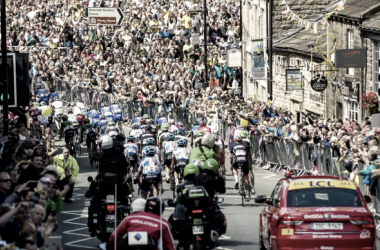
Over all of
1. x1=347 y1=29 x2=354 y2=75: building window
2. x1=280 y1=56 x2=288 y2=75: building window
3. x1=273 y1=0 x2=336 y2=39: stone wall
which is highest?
x1=273 y1=0 x2=336 y2=39: stone wall

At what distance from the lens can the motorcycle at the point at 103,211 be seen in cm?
1748

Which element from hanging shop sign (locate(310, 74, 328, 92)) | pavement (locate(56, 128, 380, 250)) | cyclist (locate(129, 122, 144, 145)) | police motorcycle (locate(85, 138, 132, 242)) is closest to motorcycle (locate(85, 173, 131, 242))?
police motorcycle (locate(85, 138, 132, 242))

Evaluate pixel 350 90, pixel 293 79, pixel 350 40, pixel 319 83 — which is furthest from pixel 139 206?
pixel 293 79

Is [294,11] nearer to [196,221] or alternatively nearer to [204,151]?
[204,151]

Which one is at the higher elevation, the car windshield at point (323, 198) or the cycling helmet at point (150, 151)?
the cycling helmet at point (150, 151)

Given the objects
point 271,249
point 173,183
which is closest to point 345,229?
point 271,249

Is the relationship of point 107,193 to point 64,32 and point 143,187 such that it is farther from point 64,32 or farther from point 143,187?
point 64,32

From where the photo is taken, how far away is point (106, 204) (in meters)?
17.7

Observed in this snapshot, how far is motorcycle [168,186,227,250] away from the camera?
51.6 feet

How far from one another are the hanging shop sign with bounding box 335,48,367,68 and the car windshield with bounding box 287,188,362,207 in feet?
60.2

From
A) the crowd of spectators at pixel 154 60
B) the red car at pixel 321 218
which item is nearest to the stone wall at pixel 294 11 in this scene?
the crowd of spectators at pixel 154 60

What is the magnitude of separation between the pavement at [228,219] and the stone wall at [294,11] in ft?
51.6

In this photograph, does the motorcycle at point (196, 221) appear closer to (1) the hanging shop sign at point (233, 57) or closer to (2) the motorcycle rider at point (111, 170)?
(2) the motorcycle rider at point (111, 170)

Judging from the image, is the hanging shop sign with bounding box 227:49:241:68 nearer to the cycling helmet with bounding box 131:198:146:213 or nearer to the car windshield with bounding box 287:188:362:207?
the car windshield with bounding box 287:188:362:207
